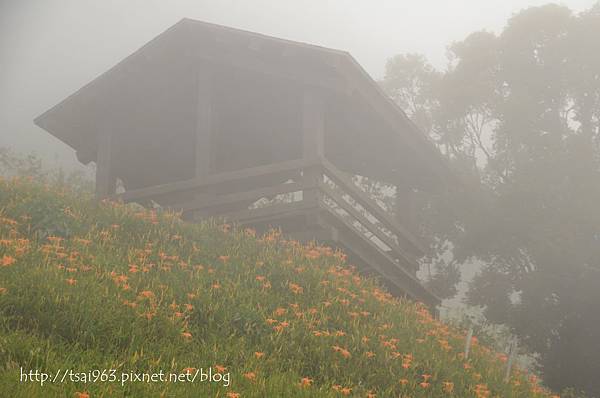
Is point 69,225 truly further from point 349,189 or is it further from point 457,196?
point 457,196

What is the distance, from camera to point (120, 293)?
6234 millimetres

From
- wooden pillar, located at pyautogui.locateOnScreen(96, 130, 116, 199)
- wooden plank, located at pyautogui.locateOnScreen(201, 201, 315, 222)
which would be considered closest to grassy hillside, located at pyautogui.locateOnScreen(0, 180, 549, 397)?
wooden plank, located at pyautogui.locateOnScreen(201, 201, 315, 222)

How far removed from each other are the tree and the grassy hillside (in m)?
6.94

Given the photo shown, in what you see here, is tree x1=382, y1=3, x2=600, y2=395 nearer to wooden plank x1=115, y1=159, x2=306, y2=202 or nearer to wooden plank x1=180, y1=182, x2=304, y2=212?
wooden plank x1=115, y1=159, x2=306, y2=202

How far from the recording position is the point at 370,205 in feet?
44.7

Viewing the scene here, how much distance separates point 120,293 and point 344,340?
2.35 m

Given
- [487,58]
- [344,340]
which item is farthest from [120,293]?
[487,58]

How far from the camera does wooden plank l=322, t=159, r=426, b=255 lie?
12497 mm

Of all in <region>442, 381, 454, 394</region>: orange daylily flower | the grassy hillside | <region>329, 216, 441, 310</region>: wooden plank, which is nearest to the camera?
the grassy hillside

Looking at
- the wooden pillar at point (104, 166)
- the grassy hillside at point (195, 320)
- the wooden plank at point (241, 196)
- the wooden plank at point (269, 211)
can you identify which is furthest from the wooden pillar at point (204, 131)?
the grassy hillside at point (195, 320)

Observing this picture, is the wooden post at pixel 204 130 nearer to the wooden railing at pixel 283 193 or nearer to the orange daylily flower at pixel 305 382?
the wooden railing at pixel 283 193

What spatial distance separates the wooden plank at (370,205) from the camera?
1250cm

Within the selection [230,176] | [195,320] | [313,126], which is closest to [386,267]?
[313,126]

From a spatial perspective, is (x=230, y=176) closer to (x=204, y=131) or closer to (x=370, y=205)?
(x=204, y=131)
